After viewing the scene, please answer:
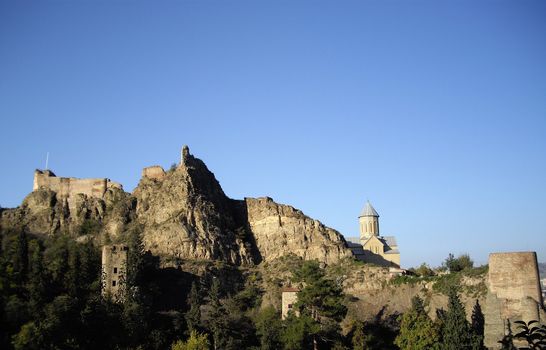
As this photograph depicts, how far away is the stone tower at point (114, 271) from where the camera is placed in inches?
2099

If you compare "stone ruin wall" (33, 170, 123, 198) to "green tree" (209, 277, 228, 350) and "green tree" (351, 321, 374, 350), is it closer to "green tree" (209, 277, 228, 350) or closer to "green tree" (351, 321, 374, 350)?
"green tree" (209, 277, 228, 350)

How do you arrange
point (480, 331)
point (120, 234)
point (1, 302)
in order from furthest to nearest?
1. point (120, 234)
2. point (480, 331)
3. point (1, 302)

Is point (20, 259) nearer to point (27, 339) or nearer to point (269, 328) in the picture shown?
point (27, 339)

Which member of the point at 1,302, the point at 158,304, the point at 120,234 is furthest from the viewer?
the point at 120,234

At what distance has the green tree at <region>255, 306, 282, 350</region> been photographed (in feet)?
164

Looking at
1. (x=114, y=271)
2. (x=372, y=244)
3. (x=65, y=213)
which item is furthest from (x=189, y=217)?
(x=372, y=244)

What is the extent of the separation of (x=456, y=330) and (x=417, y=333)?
3.13 meters

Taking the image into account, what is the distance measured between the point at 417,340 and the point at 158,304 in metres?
21.2

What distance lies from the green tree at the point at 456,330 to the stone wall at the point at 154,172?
33.7 m

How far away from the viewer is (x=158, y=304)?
5597cm

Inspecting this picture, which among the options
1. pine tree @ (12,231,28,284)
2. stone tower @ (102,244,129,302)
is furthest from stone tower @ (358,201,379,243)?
pine tree @ (12,231,28,284)

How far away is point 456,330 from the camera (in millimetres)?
48562

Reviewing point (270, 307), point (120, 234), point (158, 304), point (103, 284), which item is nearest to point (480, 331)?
point (270, 307)

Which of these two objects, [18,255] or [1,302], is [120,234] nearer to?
[18,255]
